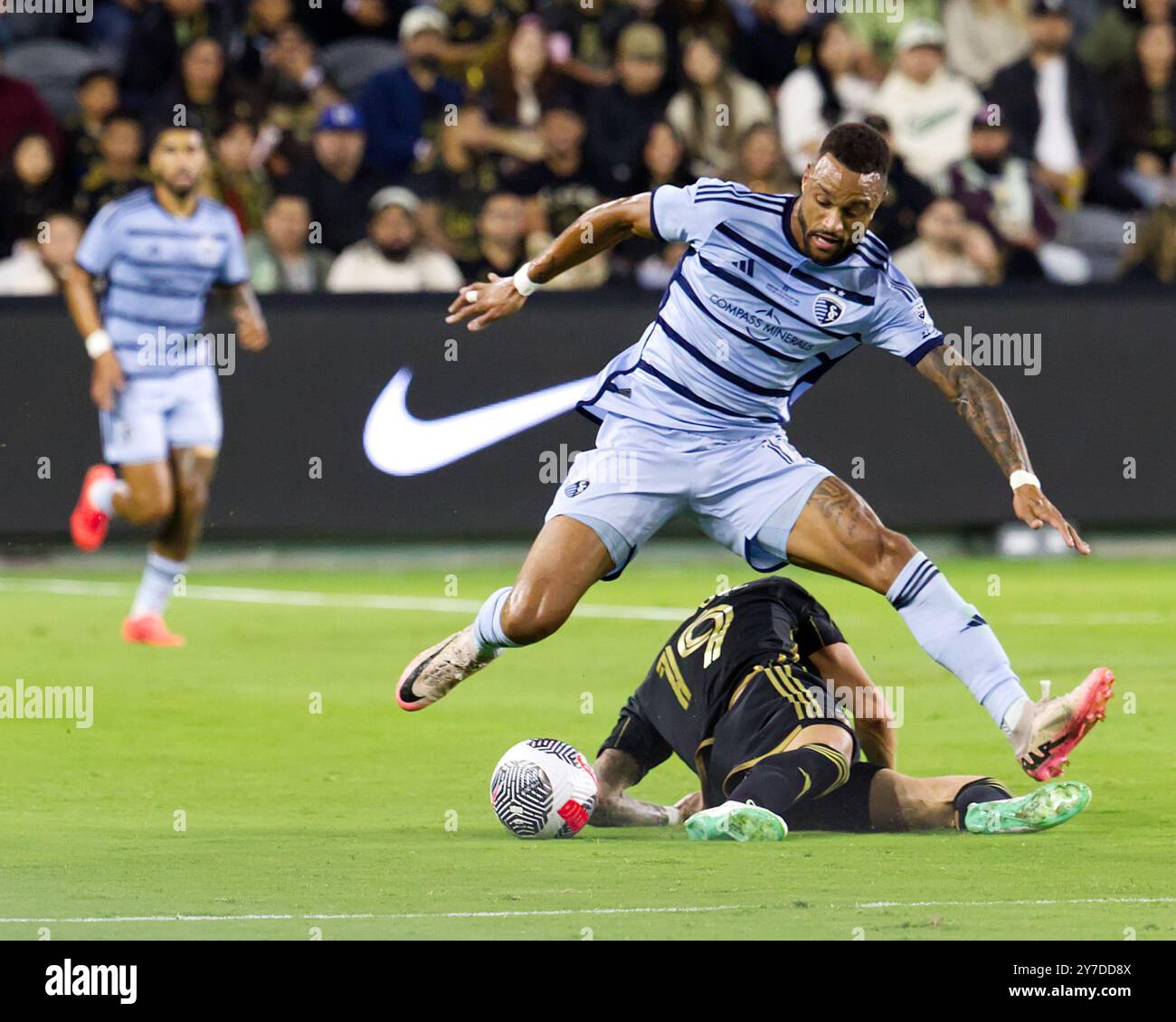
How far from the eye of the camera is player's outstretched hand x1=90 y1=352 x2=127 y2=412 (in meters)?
13.2

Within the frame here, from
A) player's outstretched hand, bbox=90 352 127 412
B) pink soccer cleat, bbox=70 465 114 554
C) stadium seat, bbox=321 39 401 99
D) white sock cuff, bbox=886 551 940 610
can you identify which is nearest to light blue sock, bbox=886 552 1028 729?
white sock cuff, bbox=886 551 940 610

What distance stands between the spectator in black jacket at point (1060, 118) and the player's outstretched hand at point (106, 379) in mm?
7370

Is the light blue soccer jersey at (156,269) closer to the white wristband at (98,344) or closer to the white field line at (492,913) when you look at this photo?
the white wristband at (98,344)

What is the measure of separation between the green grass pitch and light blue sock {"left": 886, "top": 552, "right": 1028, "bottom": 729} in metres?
0.54

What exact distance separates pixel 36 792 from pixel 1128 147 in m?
11.6

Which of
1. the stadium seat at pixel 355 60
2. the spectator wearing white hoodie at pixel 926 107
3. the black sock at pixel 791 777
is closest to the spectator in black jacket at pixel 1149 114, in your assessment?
the spectator wearing white hoodie at pixel 926 107

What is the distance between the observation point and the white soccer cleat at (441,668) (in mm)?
8289

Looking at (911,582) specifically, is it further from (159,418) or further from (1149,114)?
(1149,114)

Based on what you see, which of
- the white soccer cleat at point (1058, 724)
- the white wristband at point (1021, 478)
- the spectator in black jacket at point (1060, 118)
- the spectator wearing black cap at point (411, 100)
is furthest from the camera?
the spectator in black jacket at point (1060, 118)

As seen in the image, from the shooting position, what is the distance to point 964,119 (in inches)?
673

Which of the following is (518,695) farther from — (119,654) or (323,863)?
(323,863)

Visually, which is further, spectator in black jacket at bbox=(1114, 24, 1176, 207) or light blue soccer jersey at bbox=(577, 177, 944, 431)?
spectator in black jacket at bbox=(1114, 24, 1176, 207)

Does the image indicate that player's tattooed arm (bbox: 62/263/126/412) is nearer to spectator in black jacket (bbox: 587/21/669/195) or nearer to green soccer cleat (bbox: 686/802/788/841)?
spectator in black jacket (bbox: 587/21/669/195)

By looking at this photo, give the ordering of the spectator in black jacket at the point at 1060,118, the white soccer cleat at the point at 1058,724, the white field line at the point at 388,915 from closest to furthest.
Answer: the white field line at the point at 388,915, the white soccer cleat at the point at 1058,724, the spectator in black jacket at the point at 1060,118
